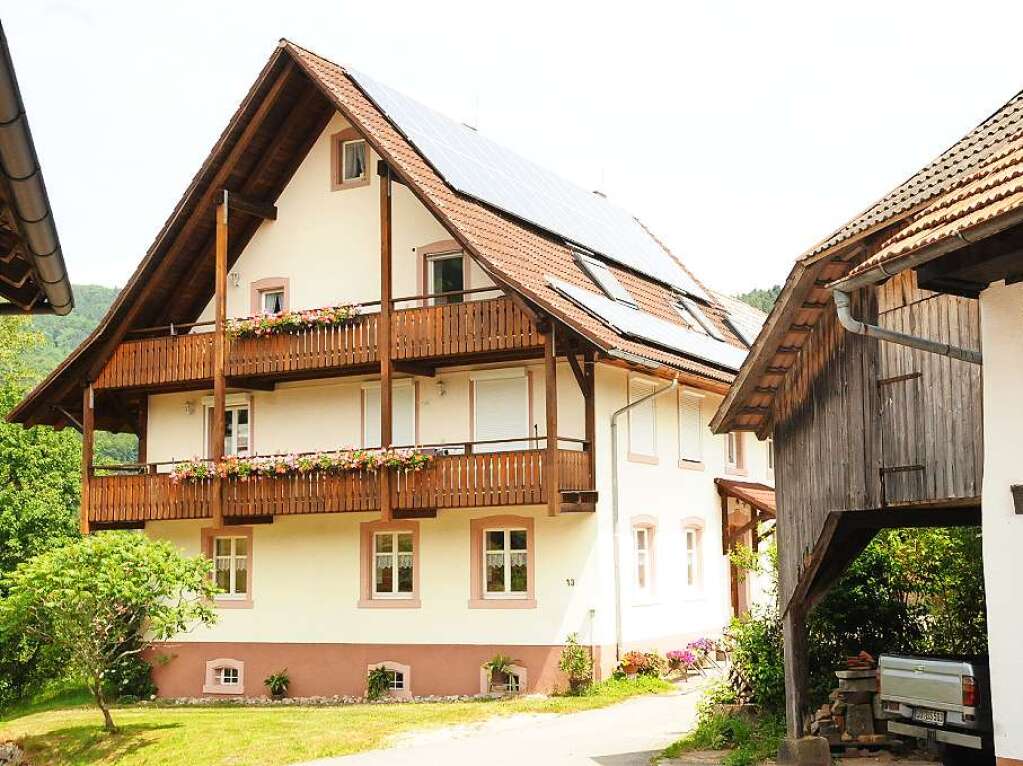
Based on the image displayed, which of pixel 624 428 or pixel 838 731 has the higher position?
pixel 624 428

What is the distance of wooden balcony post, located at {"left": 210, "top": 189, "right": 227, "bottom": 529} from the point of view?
2788 cm

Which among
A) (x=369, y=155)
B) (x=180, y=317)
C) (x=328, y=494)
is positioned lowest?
(x=328, y=494)

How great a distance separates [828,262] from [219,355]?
17264 millimetres

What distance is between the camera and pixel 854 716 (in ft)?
A: 51.6

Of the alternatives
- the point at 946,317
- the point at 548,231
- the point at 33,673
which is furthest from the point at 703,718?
the point at 33,673

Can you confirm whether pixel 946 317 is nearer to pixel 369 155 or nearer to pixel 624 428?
pixel 624 428

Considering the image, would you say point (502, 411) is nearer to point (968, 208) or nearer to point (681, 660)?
Result: point (681, 660)

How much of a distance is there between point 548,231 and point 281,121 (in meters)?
5.96

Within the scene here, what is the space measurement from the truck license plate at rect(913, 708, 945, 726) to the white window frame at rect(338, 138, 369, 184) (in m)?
18.3

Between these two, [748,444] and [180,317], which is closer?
[180,317]

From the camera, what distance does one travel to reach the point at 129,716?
25.7 m

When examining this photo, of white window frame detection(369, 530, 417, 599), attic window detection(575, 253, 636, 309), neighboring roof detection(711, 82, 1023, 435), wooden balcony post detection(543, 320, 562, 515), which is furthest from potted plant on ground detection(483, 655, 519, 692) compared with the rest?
neighboring roof detection(711, 82, 1023, 435)

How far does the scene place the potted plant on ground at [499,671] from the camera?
25.5 m

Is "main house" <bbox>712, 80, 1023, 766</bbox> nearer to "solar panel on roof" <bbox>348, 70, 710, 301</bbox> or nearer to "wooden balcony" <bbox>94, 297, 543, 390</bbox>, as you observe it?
"wooden balcony" <bbox>94, 297, 543, 390</bbox>
